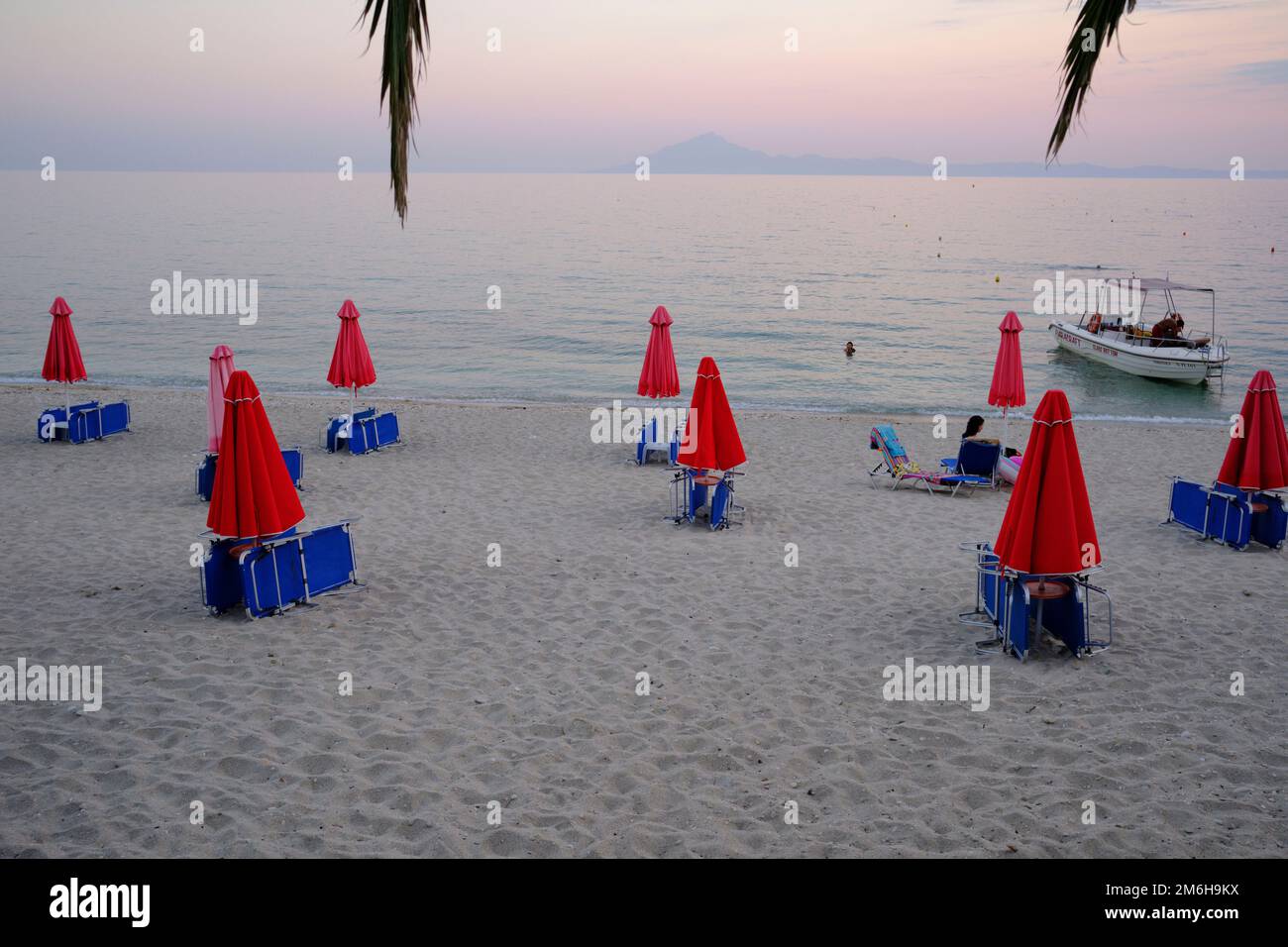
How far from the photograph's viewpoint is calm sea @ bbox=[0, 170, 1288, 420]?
29656mm

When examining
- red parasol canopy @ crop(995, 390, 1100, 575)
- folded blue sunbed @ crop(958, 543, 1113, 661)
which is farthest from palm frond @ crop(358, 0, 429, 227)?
folded blue sunbed @ crop(958, 543, 1113, 661)

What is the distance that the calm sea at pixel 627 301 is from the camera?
2966 cm

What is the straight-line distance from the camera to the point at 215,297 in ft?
171

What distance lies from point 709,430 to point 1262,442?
6242 mm

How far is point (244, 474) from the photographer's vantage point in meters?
8.15

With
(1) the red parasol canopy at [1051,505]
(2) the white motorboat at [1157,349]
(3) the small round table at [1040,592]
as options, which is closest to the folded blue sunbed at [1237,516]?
(3) the small round table at [1040,592]

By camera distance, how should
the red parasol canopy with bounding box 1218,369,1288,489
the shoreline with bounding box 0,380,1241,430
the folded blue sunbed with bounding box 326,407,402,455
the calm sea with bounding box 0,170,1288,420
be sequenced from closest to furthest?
the red parasol canopy with bounding box 1218,369,1288,489 → the folded blue sunbed with bounding box 326,407,402,455 → the shoreline with bounding box 0,380,1241,430 → the calm sea with bounding box 0,170,1288,420

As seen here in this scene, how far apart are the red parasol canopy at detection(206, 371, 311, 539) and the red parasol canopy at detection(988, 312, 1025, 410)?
10.0 meters

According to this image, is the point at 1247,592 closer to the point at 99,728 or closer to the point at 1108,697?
the point at 1108,697

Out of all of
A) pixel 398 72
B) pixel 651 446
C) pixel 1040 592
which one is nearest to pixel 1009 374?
pixel 651 446

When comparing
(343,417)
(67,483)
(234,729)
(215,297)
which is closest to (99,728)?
(234,729)

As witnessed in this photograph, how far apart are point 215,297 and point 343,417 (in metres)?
42.1

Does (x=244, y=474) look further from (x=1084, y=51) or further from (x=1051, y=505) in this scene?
(x=1084, y=51)

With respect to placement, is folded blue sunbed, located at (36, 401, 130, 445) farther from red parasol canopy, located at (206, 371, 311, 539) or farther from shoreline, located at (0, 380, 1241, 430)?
red parasol canopy, located at (206, 371, 311, 539)
